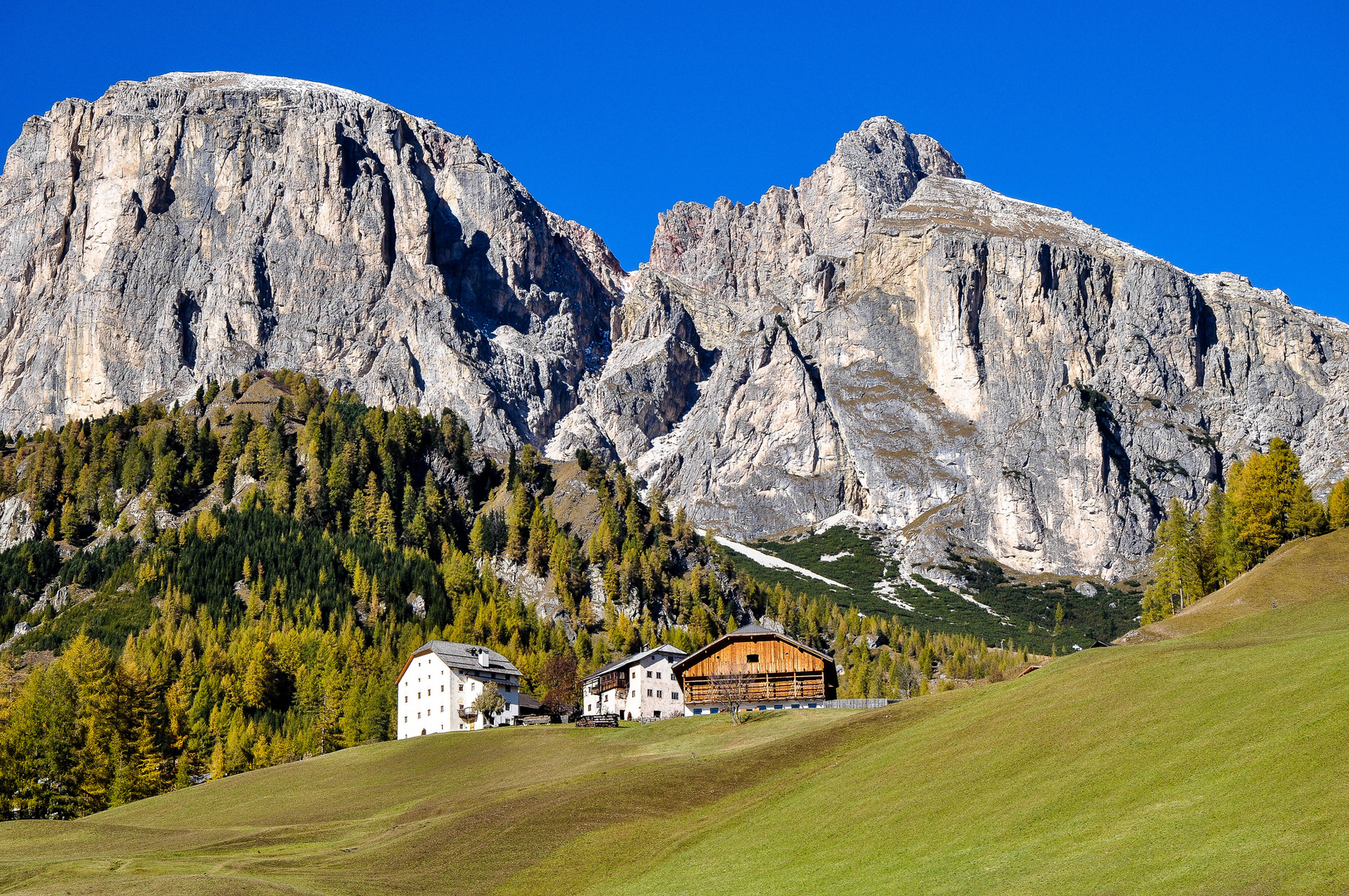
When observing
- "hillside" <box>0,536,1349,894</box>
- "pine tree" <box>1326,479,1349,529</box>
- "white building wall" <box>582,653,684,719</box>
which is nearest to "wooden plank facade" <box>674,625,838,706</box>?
"white building wall" <box>582,653,684,719</box>

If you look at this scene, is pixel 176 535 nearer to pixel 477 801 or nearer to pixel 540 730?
pixel 540 730

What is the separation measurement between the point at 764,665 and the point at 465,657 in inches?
1212

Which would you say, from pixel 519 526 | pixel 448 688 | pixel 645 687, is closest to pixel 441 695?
pixel 448 688

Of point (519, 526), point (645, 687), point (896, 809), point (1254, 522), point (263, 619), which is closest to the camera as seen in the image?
point (896, 809)

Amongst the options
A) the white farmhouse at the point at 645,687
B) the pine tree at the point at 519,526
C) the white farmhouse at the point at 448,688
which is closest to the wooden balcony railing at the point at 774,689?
the white farmhouse at the point at 645,687

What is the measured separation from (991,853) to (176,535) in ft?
534

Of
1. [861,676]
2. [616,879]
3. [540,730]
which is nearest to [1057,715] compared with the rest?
[616,879]

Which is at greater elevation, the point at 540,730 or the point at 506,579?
the point at 506,579

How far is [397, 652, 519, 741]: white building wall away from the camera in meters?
121

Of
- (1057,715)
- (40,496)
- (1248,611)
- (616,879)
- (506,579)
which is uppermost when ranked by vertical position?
(40,496)

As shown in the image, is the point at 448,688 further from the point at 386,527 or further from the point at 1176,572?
the point at 386,527

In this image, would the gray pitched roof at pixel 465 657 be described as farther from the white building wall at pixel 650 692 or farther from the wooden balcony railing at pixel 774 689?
the wooden balcony railing at pixel 774 689

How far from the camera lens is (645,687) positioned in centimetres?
12325

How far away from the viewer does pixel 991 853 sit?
38.2 m
